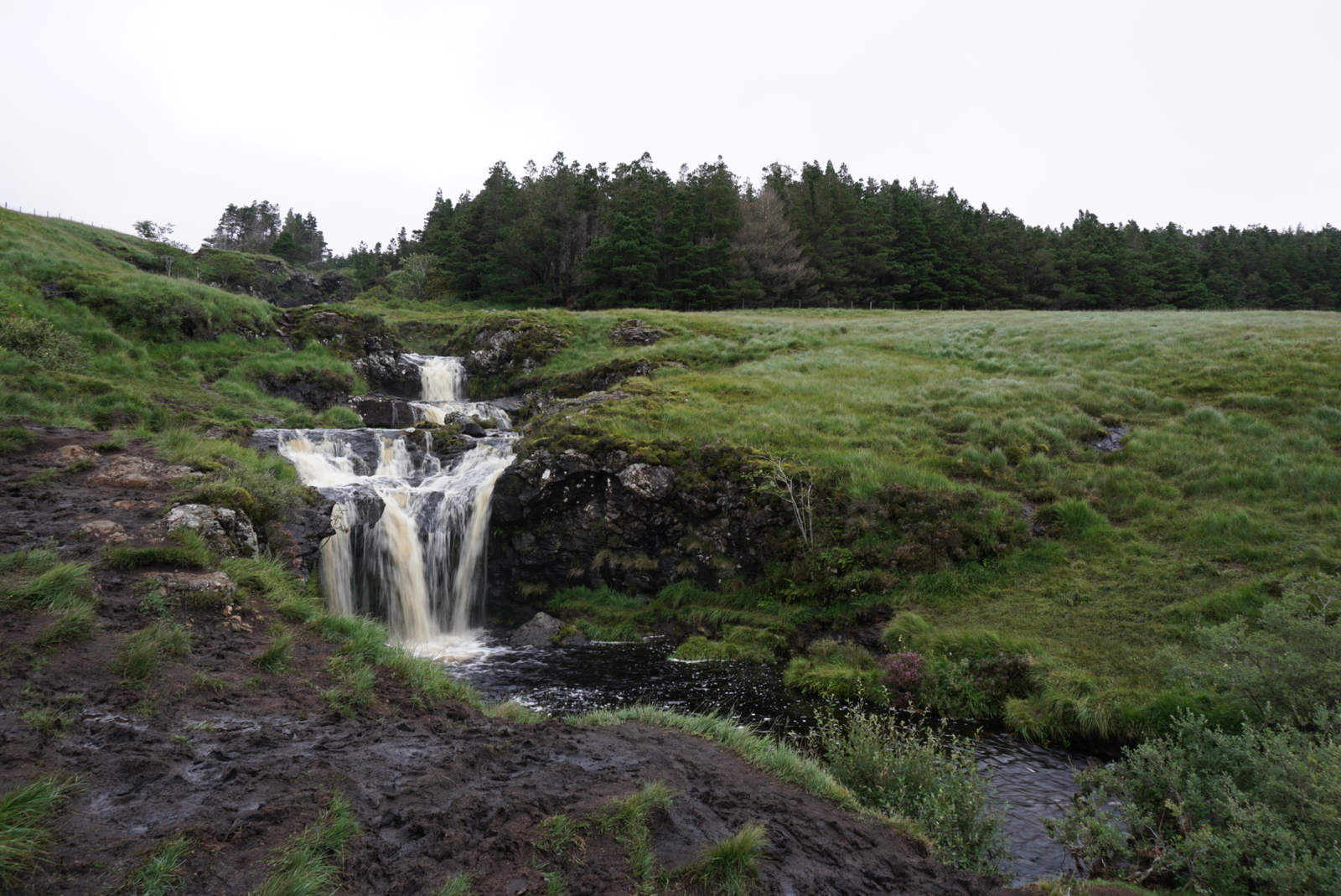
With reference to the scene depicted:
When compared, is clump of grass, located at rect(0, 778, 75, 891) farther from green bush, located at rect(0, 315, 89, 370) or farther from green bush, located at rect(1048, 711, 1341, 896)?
green bush, located at rect(0, 315, 89, 370)

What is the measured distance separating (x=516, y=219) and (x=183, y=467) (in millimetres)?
54779

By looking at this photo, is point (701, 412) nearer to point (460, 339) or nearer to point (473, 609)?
point (473, 609)

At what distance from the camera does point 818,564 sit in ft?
52.0

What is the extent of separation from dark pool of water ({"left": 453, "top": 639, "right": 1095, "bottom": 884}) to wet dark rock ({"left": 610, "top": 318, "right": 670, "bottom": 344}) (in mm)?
24311

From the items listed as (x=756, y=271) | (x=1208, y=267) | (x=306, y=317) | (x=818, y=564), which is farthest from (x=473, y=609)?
(x=1208, y=267)

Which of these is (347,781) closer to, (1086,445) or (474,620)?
(474,620)

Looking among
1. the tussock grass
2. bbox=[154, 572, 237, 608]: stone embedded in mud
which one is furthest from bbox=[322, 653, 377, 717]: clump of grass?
the tussock grass

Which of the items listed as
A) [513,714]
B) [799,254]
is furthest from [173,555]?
[799,254]

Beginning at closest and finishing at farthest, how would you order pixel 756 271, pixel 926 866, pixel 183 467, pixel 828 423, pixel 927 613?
pixel 926 866 < pixel 183 467 < pixel 927 613 < pixel 828 423 < pixel 756 271

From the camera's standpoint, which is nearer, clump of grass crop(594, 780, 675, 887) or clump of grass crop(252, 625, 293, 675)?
clump of grass crop(594, 780, 675, 887)

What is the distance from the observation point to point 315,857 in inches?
152

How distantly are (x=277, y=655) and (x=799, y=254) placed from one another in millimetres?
60942

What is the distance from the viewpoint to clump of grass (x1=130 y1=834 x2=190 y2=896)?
11.0 ft

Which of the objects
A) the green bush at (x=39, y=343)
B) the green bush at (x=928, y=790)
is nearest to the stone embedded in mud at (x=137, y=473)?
the green bush at (x=39, y=343)
